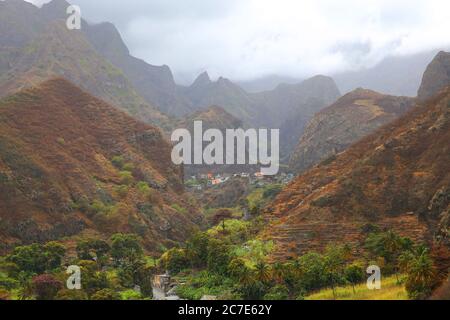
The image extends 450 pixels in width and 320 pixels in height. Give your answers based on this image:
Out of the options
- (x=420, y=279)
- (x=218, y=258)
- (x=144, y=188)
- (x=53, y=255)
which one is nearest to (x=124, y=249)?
(x=53, y=255)

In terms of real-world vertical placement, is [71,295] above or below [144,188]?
below

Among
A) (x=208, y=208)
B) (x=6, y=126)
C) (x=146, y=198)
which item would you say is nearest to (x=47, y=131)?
(x=6, y=126)

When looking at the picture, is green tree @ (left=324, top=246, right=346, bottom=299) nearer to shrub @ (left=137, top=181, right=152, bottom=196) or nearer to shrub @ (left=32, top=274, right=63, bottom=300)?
shrub @ (left=32, top=274, right=63, bottom=300)

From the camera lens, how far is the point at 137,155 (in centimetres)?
13438

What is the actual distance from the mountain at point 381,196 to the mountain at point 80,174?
33.5 m

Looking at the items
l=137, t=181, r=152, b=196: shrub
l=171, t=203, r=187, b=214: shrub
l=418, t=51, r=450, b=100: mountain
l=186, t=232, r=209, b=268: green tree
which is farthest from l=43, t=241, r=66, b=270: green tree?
l=418, t=51, r=450, b=100: mountain

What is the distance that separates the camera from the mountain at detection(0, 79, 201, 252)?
96.5 meters

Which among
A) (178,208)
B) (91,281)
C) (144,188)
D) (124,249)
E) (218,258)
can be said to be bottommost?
(91,281)

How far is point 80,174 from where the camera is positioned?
11244 centimetres

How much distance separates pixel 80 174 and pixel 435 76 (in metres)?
118

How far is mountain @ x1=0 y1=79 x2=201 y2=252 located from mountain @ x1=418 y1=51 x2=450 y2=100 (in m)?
87.1

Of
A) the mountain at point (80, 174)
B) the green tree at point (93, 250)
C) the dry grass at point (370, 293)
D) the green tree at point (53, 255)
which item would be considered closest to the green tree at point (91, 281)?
the green tree at point (53, 255)

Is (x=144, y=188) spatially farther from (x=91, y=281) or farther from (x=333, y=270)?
(x=333, y=270)
